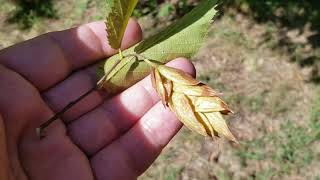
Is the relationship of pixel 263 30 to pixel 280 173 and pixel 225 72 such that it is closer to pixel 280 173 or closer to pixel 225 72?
pixel 225 72

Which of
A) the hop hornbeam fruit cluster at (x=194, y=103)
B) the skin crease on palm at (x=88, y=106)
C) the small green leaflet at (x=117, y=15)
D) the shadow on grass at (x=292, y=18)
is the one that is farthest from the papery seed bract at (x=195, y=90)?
the shadow on grass at (x=292, y=18)

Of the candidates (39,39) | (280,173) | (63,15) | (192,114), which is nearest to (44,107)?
(39,39)

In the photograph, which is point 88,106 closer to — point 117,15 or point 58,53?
point 58,53

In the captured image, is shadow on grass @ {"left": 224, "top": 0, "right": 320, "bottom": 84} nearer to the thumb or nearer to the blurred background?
the blurred background

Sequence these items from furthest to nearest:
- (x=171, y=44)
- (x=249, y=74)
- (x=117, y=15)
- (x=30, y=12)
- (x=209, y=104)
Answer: (x=30, y=12) → (x=249, y=74) → (x=171, y=44) → (x=117, y=15) → (x=209, y=104)

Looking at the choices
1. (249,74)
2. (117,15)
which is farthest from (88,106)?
(249,74)

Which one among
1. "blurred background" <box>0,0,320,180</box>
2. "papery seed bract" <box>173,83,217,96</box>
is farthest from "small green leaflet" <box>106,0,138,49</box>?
"blurred background" <box>0,0,320,180</box>

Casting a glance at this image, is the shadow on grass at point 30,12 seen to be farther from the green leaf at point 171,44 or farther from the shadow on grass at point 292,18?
the green leaf at point 171,44
